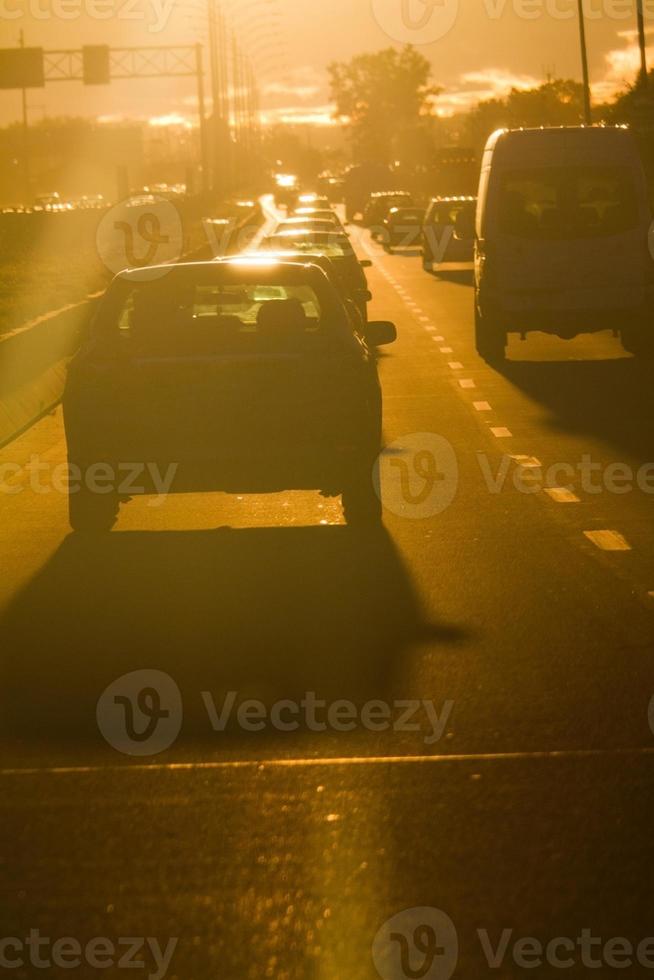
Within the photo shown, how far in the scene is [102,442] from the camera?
1082cm

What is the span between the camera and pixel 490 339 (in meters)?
23.1

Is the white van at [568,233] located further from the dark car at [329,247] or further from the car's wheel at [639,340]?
the dark car at [329,247]

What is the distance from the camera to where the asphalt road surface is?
4.98 metres

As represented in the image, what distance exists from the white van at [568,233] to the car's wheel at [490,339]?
0.33 feet

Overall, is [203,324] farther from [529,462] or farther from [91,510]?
[529,462]

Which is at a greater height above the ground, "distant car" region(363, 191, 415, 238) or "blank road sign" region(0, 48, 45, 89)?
"blank road sign" region(0, 48, 45, 89)

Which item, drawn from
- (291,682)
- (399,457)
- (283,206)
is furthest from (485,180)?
(283,206)

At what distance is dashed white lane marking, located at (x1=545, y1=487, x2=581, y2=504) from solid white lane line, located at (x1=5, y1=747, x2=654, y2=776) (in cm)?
588

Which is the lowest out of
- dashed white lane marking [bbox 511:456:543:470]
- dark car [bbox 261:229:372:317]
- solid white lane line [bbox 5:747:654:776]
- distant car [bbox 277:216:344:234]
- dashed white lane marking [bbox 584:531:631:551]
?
dashed white lane marking [bbox 511:456:543:470]

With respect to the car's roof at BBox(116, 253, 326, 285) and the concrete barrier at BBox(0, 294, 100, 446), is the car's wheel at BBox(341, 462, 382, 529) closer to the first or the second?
the car's roof at BBox(116, 253, 326, 285)

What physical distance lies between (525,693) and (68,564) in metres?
3.86

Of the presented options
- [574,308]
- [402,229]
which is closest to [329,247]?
[574,308]

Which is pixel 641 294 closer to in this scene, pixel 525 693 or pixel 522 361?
pixel 522 361

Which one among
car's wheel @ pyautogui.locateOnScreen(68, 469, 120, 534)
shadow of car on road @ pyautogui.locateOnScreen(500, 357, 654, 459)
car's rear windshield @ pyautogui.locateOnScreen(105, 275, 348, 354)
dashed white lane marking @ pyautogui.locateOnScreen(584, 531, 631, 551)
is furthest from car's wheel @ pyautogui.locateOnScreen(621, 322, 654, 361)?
car's wheel @ pyautogui.locateOnScreen(68, 469, 120, 534)
